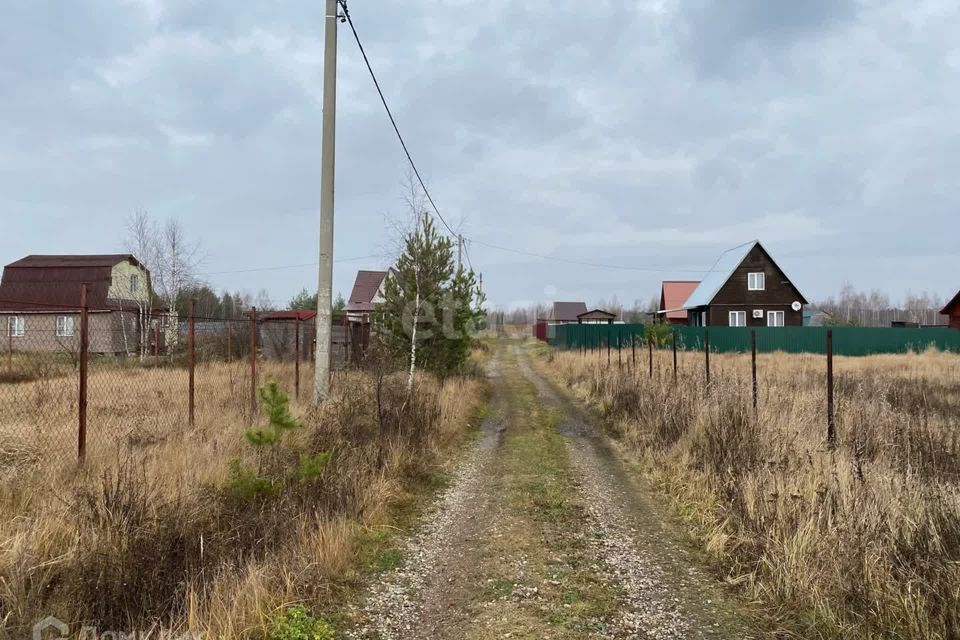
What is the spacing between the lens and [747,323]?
1407 inches

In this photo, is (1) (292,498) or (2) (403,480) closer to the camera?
(1) (292,498)

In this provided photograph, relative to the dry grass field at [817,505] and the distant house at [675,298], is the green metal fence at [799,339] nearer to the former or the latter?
the distant house at [675,298]

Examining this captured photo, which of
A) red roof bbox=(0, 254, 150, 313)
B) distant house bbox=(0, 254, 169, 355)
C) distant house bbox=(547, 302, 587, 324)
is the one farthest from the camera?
distant house bbox=(547, 302, 587, 324)

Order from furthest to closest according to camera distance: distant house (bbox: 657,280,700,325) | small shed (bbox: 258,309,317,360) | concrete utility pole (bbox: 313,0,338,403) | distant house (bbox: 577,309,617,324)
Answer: distant house (bbox: 577,309,617,324) < distant house (bbox: 657,280,700,325) < small shed (bbox: 258,309,317,360) < concrete utility pole (bbox: 313,0,338,403)

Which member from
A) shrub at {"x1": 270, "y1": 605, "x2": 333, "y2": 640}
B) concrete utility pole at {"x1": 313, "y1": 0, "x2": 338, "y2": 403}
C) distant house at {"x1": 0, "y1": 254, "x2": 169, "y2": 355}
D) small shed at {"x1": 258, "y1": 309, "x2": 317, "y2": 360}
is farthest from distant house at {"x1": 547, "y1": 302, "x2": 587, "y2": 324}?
shrub at {"x1": 270, "y1": 605, "x2": 333, "y2": 640}

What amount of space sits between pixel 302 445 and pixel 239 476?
2032 millimetres

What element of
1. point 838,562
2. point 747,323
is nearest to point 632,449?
point 838,562

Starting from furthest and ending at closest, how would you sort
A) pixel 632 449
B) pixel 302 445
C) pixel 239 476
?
1. pixel 632 449
2. pixel 302 445
3. pixel 239 476

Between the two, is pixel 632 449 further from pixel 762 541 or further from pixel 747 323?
pixel 747 323

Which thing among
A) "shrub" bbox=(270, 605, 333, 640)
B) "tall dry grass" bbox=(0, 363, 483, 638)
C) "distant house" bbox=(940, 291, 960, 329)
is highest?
"distant house" bbox=(940, 291, 960, 329)

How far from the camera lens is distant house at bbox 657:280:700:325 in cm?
4619

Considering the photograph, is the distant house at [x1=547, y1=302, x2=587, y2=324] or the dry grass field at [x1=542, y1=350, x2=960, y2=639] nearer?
the dry grass field at [x1=542, y1=350, x2=960, y2=639]

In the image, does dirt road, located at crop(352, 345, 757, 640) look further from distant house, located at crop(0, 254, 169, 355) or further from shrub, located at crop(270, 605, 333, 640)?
distant house, located at crop(0, 254, 169, 355)

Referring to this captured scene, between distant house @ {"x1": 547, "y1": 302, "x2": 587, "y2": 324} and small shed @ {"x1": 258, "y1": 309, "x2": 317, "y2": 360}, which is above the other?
distant house @ {"x1": 547, "y1": 302, "x2": 587, "y2": 324}
